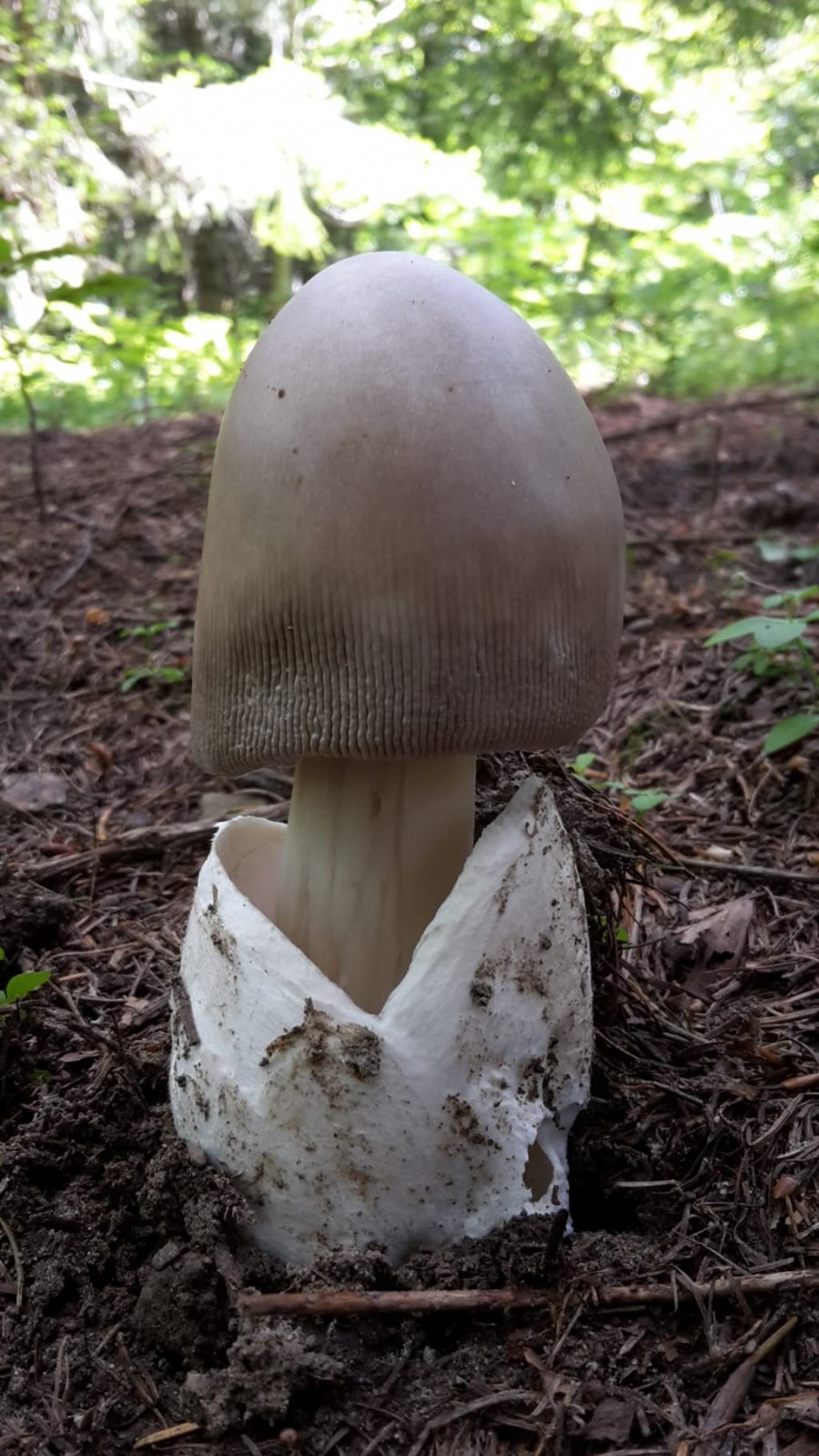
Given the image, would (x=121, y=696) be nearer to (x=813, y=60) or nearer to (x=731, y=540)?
(x=731, y=540)

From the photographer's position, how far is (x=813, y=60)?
31.0ft

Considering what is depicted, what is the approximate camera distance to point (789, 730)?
3.32 metres

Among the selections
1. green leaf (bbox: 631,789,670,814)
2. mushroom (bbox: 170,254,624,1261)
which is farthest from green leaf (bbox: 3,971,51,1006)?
green leaf (bbox: 631,789,670,814)

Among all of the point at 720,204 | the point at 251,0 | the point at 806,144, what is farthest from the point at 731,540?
the point at 720,204

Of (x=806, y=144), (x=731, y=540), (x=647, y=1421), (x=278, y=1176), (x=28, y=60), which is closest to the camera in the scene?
(x=647, y=1421)

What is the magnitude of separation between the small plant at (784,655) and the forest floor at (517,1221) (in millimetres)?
72

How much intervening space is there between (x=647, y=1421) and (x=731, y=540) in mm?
5055

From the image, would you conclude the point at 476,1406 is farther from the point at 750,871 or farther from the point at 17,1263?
the point at 750,871

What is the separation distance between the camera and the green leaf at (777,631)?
3254 millimetres

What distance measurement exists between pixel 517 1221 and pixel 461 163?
32.0 feet

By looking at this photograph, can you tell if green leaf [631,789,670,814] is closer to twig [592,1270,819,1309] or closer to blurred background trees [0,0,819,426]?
twig [592,1270,819,1309]

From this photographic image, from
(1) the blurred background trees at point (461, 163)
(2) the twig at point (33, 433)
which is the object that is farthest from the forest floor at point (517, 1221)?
(1) the blurred background trees at point (461, 163)

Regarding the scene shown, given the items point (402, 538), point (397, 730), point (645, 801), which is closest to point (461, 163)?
point (645, 801)

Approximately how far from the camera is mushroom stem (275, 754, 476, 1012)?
2041mm
